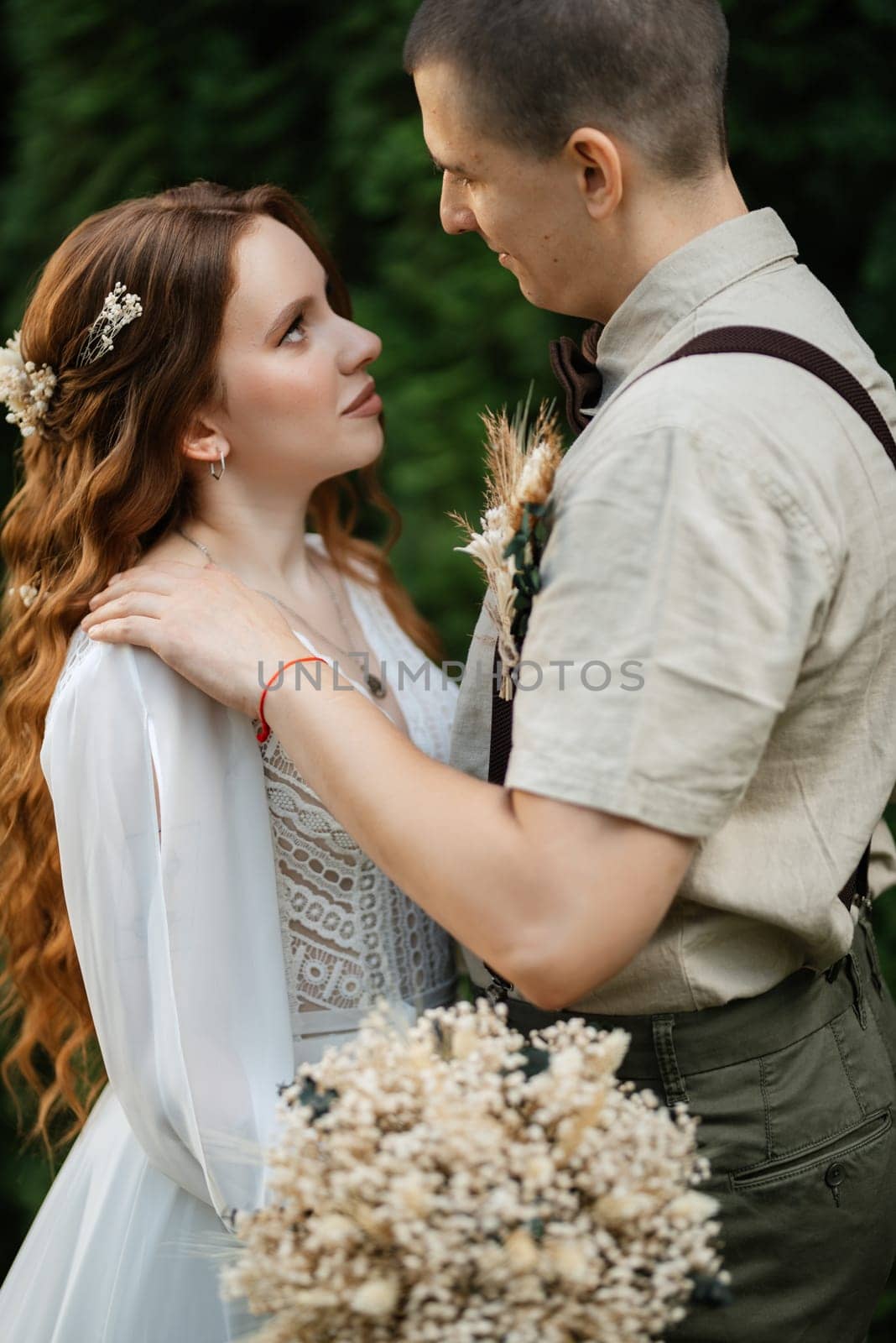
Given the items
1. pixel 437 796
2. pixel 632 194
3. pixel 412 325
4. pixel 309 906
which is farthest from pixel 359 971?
pixel 412 325

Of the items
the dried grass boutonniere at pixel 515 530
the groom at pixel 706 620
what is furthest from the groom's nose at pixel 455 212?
the dried grass boutonniere at pixel 515 530

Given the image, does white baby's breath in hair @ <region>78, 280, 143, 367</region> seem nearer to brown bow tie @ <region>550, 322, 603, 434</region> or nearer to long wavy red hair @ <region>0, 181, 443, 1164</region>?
long wavy red hair @ <region>0, 181, 443, 1164</region>

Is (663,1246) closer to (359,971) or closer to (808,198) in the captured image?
(359,971)

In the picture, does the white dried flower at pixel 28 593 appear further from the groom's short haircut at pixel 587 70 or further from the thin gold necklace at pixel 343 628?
the groom's short haircut at pixel 587 70

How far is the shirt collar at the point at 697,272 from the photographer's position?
1512 millimetres

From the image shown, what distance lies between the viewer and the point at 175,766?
187 centimetres

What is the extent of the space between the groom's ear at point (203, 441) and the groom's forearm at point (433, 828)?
82 cm

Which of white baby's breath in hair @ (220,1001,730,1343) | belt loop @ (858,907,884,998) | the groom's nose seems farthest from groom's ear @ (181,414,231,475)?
belt loop @ (858,907,884,998)

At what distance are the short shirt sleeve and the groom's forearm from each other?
7 cm

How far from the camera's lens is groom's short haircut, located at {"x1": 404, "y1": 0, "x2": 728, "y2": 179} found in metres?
1.43

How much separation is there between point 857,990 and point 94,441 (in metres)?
1.54

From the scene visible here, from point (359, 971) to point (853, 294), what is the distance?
1.90m

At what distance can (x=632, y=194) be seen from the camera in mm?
1518

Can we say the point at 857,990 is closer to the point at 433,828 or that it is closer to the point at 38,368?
the point at 433,828
